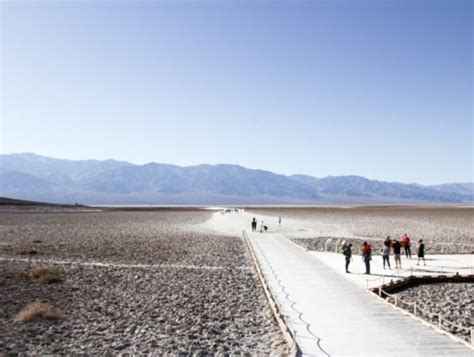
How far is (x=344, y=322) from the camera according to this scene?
14.5 meters

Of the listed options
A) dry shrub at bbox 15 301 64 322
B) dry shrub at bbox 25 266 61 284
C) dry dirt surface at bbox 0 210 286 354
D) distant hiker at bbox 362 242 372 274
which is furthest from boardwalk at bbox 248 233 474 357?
dry shrub at bbox 25 266 61 284

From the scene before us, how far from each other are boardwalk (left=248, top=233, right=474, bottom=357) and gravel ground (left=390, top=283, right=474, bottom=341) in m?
2.11

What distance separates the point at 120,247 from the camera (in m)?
40.1

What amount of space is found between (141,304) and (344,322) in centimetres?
868

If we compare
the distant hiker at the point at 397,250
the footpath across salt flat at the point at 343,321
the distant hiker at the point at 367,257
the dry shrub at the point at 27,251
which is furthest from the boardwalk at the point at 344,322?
the dry shrub at the point at 27,251

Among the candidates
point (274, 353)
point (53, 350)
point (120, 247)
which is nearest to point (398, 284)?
point (274, 353)

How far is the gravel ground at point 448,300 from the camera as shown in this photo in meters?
16.5

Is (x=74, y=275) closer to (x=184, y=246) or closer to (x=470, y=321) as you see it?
(x=184, y=246)

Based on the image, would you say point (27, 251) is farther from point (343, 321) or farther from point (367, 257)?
point (343, 321)

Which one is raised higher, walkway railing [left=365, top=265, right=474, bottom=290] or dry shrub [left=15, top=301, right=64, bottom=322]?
walkway railing [left=365, top=265, right=474, bottom=290]

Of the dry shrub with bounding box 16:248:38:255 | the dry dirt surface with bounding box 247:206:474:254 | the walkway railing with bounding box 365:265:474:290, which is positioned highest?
the dry dirt surface with bounding box 247:206:474:254

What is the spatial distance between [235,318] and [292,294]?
3.04 metres

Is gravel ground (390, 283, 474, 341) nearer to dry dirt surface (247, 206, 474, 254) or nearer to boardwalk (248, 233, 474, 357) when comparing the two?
boardwalk (248, 233, 474, 357)

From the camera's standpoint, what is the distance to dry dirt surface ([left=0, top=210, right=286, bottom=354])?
46.0 feet
